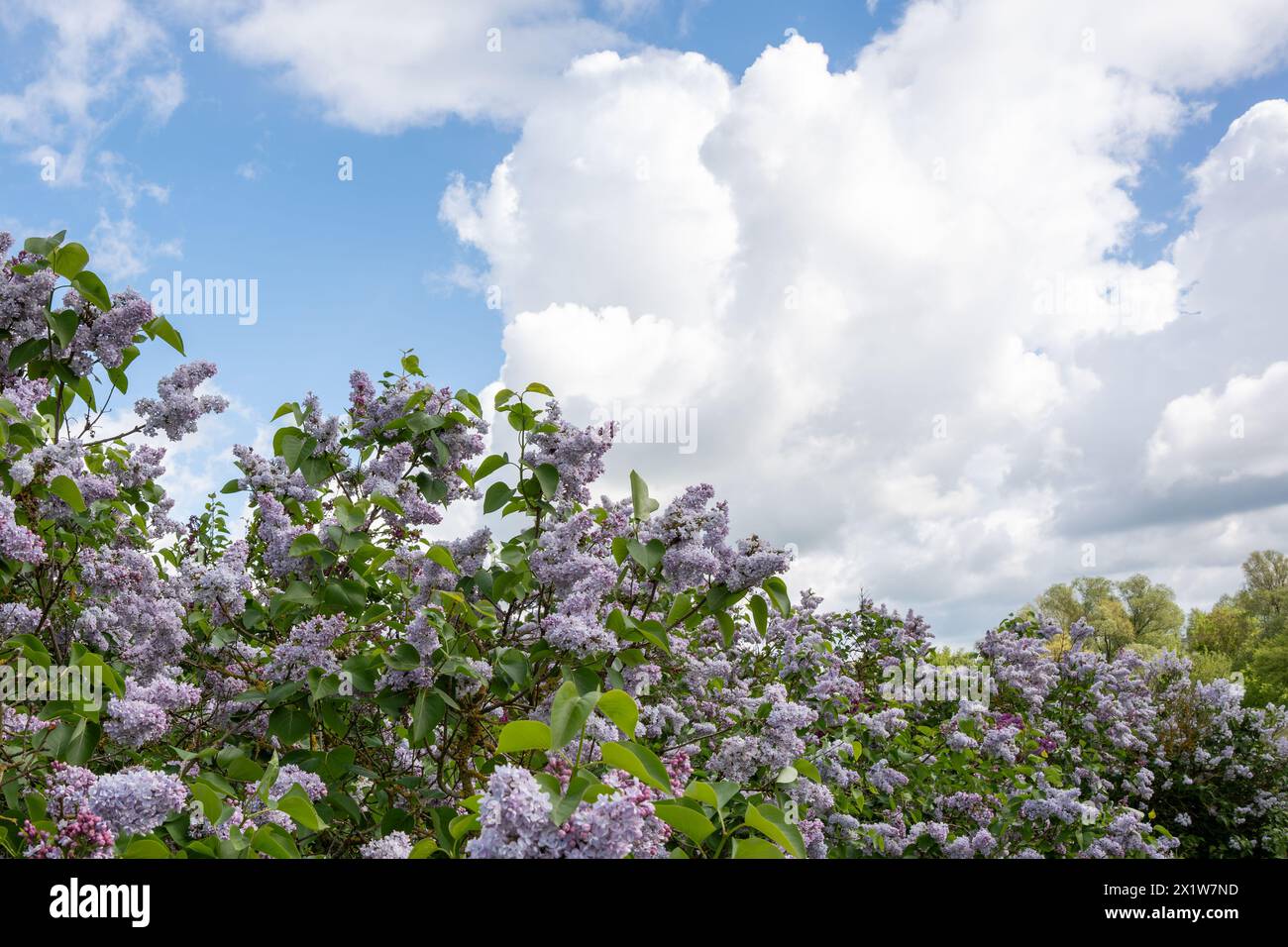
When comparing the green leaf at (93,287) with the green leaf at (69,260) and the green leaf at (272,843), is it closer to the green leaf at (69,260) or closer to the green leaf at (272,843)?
the green leaf at (69,260)

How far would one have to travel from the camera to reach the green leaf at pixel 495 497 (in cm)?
366

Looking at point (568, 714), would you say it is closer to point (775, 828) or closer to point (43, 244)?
point (775, 828)

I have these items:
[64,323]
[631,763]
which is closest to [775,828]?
[631,763]

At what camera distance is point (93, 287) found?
3.59 meters

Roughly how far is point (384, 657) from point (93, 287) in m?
2.02

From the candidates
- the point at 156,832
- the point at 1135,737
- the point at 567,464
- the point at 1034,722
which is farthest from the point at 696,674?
the point at 1135,737

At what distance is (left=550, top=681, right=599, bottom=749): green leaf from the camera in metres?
1.47

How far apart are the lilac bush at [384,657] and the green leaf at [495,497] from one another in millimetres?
17

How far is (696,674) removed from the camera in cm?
466

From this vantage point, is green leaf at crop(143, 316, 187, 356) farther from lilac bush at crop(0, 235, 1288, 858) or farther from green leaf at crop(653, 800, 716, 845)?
green leaf at crop(653, 800, 716, 845)

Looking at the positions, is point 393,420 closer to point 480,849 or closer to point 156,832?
point 156,832

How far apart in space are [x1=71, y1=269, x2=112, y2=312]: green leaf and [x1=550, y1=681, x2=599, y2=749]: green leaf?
10.1 feet

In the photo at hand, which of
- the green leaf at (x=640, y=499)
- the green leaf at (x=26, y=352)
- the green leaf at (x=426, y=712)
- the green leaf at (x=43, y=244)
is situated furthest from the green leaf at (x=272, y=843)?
the green leaf at (x=43, y=244)
